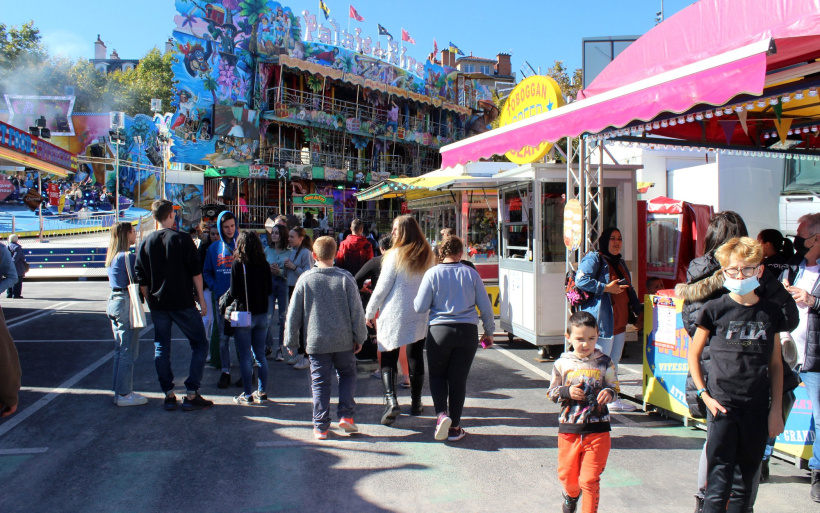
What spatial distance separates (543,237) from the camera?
25.0 feet

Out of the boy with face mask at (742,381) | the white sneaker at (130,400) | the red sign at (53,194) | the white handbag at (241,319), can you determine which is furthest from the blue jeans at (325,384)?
the red sign at (53,194)

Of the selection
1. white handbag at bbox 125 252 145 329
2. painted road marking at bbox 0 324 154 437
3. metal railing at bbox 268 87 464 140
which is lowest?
painted road marking at bbox 0 324 154 437

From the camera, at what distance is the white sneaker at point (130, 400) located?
17.8 ft

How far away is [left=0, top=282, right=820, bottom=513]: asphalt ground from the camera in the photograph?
3.52 m

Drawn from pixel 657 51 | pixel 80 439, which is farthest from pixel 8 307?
pixel 657 51

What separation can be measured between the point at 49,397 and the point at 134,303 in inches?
62.7

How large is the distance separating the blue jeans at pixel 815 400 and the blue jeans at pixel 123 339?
18.1 ft

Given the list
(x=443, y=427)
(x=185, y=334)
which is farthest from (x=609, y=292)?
(x=185, y=334)

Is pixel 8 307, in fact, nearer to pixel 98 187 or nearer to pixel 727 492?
pixel 727 492

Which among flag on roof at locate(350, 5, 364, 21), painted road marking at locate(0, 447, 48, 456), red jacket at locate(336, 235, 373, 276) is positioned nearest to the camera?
painted road marking at locate(0, 447, 48, 456)

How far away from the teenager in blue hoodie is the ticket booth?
154 inches

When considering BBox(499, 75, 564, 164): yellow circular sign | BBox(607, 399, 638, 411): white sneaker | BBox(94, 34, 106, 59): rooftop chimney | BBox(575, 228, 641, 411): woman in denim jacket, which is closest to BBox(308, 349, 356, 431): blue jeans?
BBox(575, 228, 641, 411): woman in denim jacket

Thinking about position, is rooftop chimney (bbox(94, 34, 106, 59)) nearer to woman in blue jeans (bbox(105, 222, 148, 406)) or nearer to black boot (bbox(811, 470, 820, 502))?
woman in blue jeans (bbox(105, 222, 148, 406))

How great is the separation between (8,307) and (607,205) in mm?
12576
